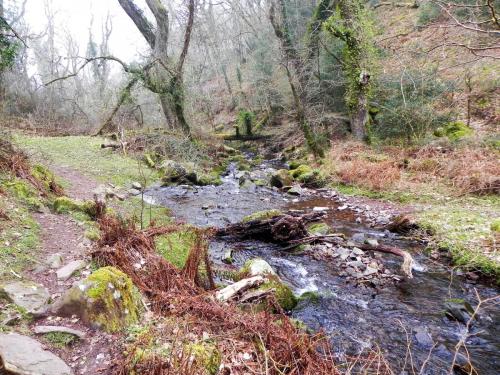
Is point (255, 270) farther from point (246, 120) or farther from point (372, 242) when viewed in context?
point (246, 120)

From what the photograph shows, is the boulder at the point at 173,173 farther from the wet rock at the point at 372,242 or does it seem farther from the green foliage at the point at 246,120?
the green foliage at the point at 246,120

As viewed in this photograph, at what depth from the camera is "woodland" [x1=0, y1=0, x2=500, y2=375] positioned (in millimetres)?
2953

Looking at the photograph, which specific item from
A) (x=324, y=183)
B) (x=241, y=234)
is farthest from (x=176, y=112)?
(x=241, y=234)

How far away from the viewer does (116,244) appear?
4.44 m

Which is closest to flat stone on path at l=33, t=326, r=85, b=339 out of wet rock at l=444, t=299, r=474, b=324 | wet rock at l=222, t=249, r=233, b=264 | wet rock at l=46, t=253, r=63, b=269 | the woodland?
the woodland

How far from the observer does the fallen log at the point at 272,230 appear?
22.5ft

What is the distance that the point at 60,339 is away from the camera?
289cm

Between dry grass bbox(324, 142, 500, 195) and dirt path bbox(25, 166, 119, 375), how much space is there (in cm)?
818

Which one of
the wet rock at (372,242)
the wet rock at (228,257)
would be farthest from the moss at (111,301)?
the wet rock at (372,242)

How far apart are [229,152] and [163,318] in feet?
54.5

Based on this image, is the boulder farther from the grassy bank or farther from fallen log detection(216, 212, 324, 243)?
fallen log detection(216, 212, 324, 243)

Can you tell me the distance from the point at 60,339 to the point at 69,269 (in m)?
1.33

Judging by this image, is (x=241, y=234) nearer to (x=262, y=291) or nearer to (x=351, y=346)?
(x=262, y=291)

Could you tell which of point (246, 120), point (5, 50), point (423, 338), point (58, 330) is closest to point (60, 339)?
point (58, 330)
